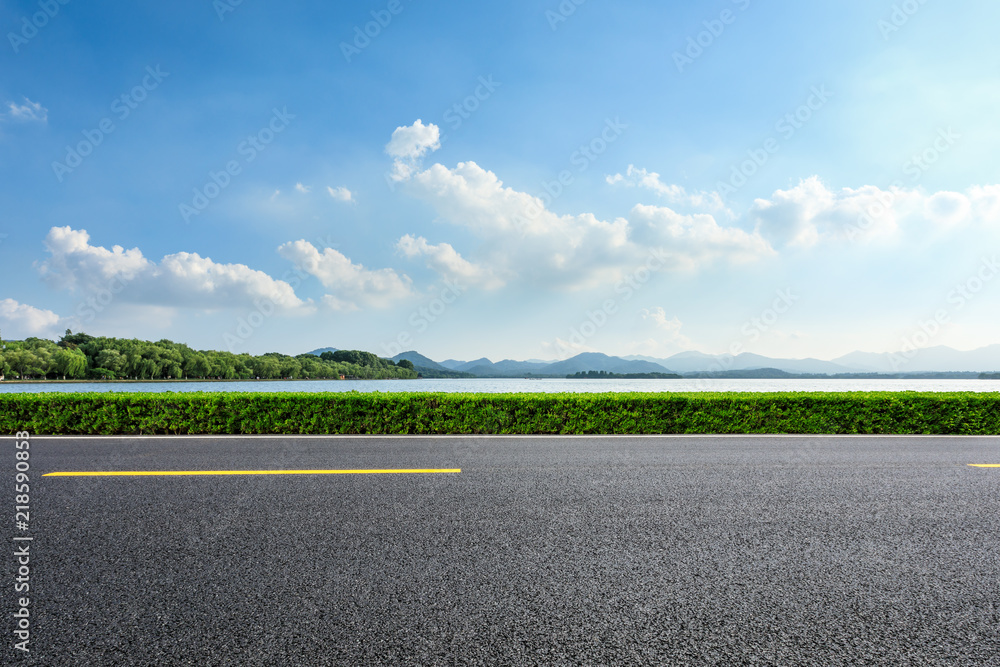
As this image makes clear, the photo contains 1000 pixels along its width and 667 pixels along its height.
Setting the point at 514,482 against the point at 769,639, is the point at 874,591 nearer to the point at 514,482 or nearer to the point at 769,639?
the point at 769,639

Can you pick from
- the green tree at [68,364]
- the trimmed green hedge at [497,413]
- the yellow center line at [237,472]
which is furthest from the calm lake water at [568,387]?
the green tree at [68,364]

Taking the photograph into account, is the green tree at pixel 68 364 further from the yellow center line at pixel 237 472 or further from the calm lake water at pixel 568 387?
the yellow center line at pixel 237 472

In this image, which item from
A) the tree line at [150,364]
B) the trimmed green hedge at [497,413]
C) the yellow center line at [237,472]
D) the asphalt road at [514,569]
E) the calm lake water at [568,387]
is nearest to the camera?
the asphalt road at [514,569]

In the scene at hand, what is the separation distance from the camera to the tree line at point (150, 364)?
5388 cm

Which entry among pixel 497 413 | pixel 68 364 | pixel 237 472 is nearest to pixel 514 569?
pixel 237 472

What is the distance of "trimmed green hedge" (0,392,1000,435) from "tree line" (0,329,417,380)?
5450 cm

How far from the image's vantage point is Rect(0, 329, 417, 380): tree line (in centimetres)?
5388

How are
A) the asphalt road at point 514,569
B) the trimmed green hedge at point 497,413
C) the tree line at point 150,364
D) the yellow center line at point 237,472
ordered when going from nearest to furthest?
the asphalt road at point 514,569 < the yellow center line at point 237,472 < the trimmed green hedge at point 497,413 < the tree line at point 150,364

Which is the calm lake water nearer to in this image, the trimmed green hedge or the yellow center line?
the trimmed green hedge

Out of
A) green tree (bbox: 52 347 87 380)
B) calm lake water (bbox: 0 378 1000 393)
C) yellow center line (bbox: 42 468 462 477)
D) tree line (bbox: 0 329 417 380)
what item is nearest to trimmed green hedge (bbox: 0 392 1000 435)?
calm lake water (bbox: 0 378 1000 393)

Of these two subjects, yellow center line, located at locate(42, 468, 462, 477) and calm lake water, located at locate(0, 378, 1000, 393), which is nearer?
yellow center line, located at locate(42, 468, 462, 477)

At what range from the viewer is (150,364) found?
55031mm

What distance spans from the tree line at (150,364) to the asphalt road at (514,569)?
6026 centimetres

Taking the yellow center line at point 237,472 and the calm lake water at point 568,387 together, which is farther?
the calm lake water at point 568,387
